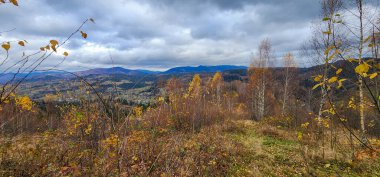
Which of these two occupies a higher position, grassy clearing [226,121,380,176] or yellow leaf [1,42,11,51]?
yellow leaf [1,42,11,51]

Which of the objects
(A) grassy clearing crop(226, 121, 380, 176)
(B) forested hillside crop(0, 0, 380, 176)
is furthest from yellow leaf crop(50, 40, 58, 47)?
(A) grassy clearing crop(226, 121, 380, 176)

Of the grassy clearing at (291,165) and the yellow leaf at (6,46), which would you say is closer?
the yellow leaf at (6,46)

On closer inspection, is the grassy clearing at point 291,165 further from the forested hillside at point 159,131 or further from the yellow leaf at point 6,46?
the yellow leaf at point 6,46

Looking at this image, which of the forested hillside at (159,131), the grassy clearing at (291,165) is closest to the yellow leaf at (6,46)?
the forested hillside at (159,131)

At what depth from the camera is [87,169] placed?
3.55 meters

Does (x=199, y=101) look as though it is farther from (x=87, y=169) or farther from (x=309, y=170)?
(x=87, y=169)

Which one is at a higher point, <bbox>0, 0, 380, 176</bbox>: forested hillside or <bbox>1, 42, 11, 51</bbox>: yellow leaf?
<bbox>1, 42, 11, 51</bbox>: yellow leaf

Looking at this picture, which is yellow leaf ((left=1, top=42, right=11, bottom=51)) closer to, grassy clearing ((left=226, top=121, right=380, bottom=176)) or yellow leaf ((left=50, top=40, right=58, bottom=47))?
yellow leaf ((left=50, top=40, right=58, bottom=47))

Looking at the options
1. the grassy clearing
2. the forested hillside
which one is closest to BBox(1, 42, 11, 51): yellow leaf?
the forested hillside

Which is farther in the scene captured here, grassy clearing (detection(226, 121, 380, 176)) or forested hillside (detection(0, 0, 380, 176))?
grassy clearing (detection(226, 121, 380, 176))

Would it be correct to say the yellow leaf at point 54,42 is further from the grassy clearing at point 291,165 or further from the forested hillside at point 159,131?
the grassy clearing at point 291,165

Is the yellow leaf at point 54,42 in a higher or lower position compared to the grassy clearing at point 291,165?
higher

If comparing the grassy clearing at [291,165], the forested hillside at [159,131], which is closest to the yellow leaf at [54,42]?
the forested hillside at [159,131]

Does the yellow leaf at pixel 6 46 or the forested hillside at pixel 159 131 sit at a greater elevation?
the yellow leaf at pixel 6 46
